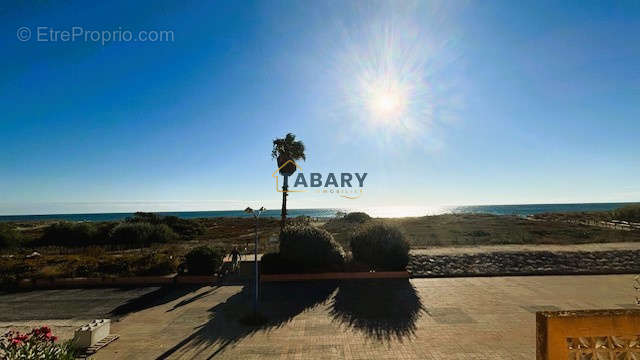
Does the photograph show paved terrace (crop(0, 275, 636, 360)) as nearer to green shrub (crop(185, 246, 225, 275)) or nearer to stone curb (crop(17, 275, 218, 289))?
stone curb (crop(17, 275, 218, 289))

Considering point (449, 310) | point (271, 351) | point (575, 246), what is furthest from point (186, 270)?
point (575, 246)

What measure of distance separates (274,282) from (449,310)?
30.4 ft

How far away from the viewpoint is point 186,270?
57.5 ft

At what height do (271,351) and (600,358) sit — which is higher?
(600,358)

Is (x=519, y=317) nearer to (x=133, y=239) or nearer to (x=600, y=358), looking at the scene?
(x=600, y=358)

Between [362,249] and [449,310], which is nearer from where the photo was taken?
[449,310]

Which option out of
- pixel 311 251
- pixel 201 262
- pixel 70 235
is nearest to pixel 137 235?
pixel 70 235

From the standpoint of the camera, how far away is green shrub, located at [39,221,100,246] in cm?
3603

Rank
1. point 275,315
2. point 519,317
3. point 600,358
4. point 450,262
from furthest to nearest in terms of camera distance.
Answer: point 450,262 → point 275,315 → point 519,317 → point 600,358

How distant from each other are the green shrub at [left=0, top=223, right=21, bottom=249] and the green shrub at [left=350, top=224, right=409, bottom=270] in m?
39.0

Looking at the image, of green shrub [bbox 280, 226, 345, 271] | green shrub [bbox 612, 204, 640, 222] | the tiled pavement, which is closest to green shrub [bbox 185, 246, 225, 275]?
the tiled pavement

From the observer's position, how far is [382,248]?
666 inches

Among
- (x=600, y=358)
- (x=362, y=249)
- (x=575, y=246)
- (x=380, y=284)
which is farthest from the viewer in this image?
(x=575, y=246)

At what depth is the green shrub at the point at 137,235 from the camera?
33500 millimetres
